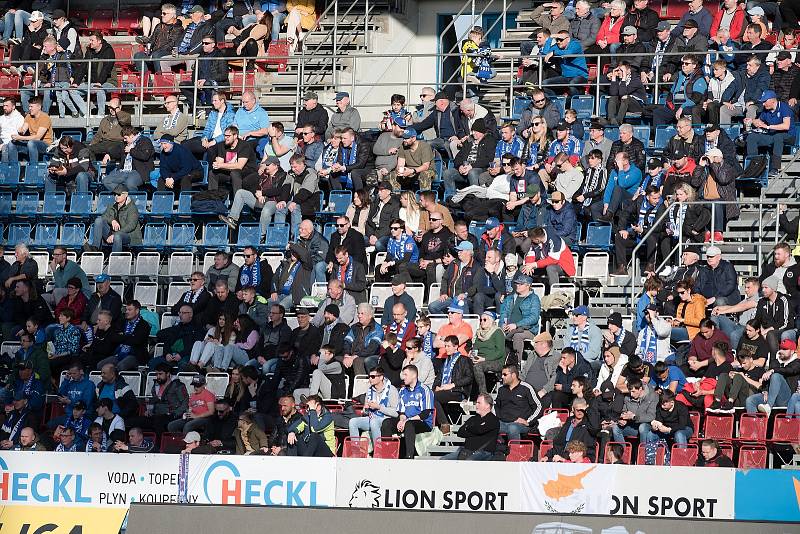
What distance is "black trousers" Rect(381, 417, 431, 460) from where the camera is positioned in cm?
1647

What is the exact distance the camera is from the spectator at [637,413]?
1627 cm

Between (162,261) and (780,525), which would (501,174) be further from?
(780,525)

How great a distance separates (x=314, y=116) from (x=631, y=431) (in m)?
7.71

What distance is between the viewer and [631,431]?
53.6 feet

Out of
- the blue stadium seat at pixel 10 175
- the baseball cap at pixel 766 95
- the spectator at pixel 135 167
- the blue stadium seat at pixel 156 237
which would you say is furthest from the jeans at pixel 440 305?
the blue stadium seat at pixel 10 175

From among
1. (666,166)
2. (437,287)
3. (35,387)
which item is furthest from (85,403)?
(666,166)

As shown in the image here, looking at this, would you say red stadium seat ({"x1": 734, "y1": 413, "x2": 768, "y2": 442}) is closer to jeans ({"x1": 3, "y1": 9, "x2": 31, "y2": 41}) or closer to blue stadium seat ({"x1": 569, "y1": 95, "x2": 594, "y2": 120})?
blue stadium seat ({"x1": 569, "y1": 95, "x2": 594, "y2": 120})

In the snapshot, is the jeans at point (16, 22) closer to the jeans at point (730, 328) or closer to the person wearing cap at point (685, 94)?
the person wearing cap at point (685, 94)

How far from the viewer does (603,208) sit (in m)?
19.6

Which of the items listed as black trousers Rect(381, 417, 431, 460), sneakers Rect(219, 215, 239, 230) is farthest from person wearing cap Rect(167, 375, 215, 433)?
sneakers Rect(219, 215, 239, 230)

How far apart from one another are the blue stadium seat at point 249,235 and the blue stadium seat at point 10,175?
3876 mm

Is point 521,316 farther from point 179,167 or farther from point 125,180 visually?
point 125,180

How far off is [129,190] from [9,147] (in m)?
2.33

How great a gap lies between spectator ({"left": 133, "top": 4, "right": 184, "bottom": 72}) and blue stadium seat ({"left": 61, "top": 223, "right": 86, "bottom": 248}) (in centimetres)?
384
